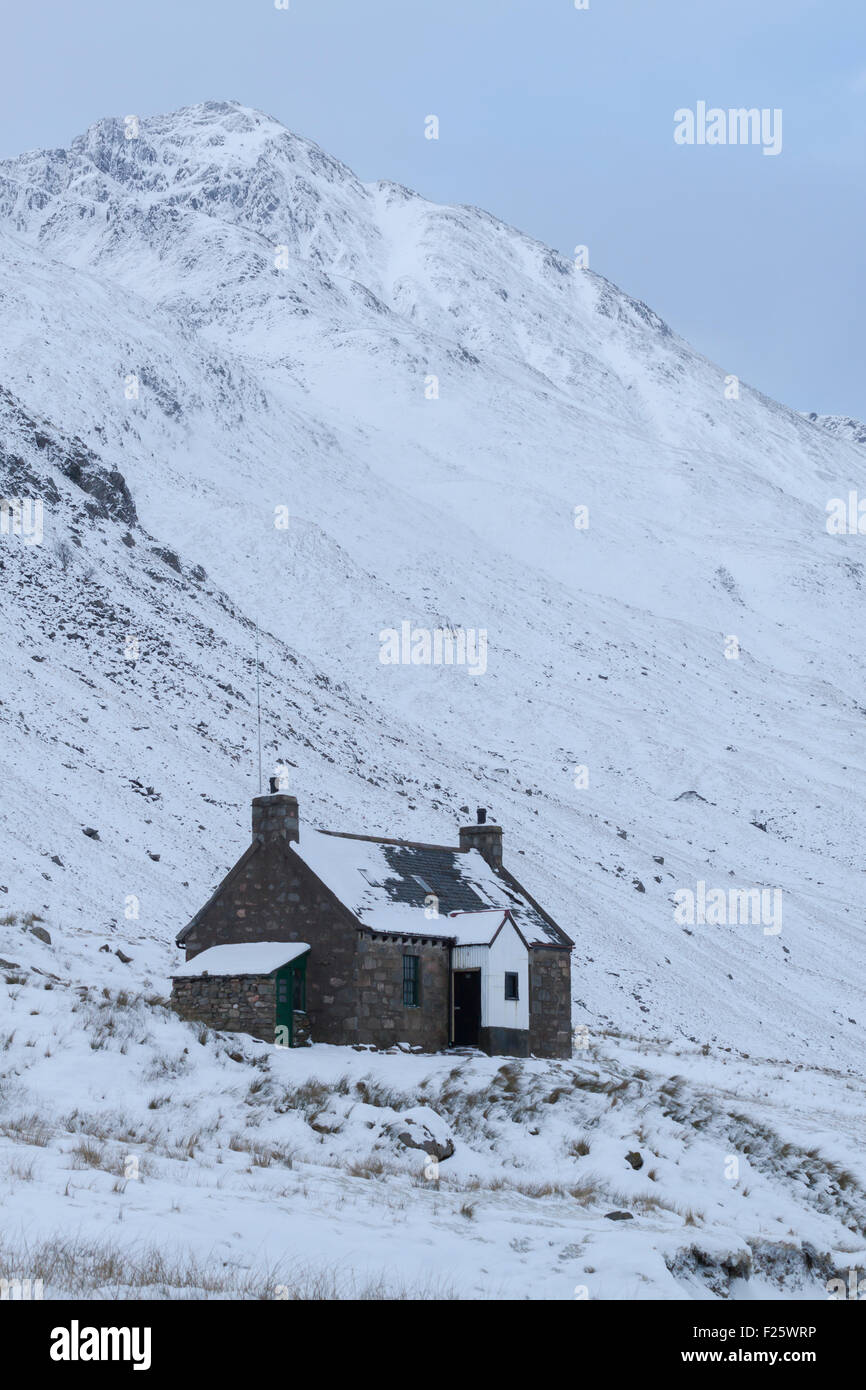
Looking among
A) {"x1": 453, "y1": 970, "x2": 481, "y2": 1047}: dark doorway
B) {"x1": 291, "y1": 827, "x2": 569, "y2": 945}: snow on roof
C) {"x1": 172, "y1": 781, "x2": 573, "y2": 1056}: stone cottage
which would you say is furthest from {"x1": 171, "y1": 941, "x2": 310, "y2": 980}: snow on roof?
{"x1": 453, "y1": 970, "x2": 481, "y2": 1047}: dark doorway

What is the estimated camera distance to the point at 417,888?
32.0 meters

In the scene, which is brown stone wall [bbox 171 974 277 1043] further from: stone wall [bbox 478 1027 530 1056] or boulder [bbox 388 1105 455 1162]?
boulder [bbox 388 1105 455 1162]

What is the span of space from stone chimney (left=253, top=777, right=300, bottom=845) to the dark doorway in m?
4.82

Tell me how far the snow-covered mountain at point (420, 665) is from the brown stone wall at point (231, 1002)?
265cm

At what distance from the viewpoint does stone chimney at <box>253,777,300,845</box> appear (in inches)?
1188

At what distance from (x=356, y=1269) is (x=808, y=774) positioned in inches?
2822

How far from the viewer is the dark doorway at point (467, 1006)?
100ft

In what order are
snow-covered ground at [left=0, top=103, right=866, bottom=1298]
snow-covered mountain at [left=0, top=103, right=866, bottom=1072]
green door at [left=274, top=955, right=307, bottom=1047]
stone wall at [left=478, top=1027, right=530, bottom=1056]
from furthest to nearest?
1. snow-covered mountain at [left=0, top=103, right=866, bottom=1072]
2. stone wall at [left=478, top=1027, right=530, bottom=1056]
3. green door at [left=274, top=955, right=307, bottom=1047]
4. snow-covered ground at [left=0, top=103, right=866, bottom=1298]

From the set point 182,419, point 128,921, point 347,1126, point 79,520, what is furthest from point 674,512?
point 347,1126

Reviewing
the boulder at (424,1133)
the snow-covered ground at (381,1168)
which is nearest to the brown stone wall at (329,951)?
the snow-covered ground at (381,1168)

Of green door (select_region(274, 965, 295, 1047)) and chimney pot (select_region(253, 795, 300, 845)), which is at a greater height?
chimney pot (select_region(253, 795, 300, 845))

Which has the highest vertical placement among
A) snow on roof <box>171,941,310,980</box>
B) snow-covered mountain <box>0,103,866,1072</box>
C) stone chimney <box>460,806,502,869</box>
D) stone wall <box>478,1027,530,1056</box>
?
snow-covered mountain <box>0,103,866,1072</box>

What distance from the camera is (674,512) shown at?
13438 cm

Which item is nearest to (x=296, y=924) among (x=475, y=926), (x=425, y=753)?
(x=475, y=926)
